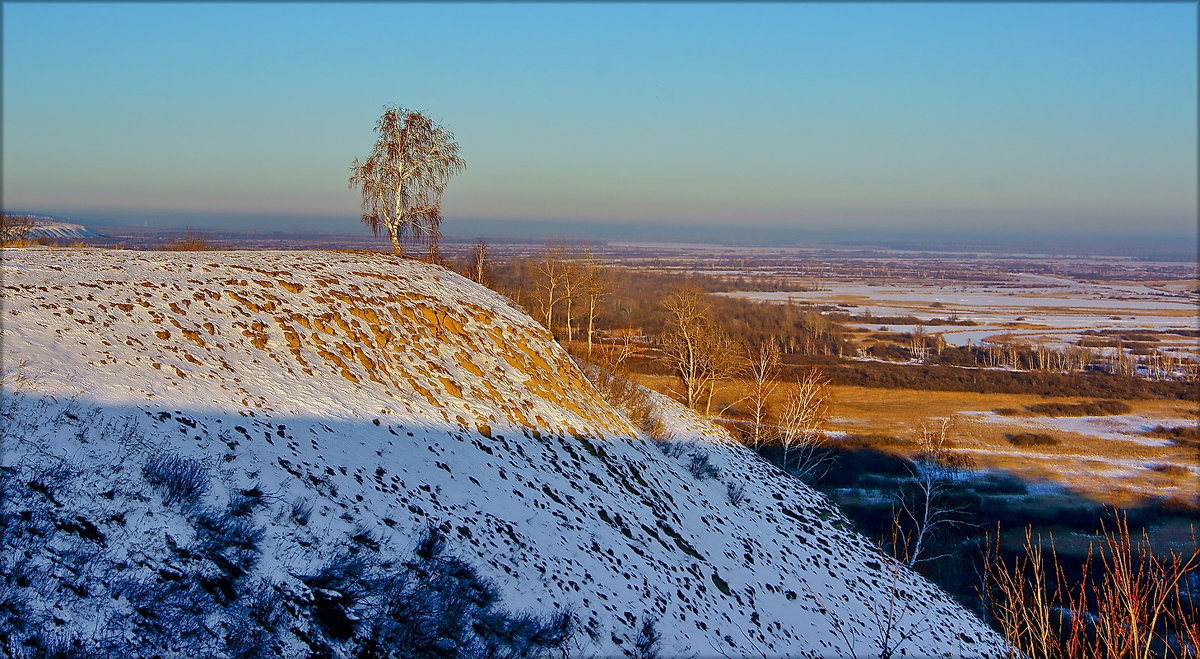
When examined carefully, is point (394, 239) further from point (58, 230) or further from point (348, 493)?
point (58, 230)

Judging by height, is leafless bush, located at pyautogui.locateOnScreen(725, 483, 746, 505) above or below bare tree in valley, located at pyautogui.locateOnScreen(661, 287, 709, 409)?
below

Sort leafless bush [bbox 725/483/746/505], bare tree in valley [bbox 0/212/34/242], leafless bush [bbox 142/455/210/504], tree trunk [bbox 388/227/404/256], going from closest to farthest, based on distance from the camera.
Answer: leafless bush [bbox 142/455/210/504] < leafless bush [bbox 725/483/746/505] < tree trunk [bbox 388/227/404/256] < bare tree in valley [bbox 0/212/34/242]

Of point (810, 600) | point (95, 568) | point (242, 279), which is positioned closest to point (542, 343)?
point (242, 279)

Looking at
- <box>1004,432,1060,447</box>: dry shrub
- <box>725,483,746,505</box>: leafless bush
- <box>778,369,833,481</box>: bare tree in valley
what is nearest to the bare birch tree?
<box>778,369,833,481</box>: bare tree in valley

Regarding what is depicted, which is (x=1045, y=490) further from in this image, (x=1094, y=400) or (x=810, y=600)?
(x=810, y=600)

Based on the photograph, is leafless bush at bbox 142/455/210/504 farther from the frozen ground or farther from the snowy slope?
the frozen ground

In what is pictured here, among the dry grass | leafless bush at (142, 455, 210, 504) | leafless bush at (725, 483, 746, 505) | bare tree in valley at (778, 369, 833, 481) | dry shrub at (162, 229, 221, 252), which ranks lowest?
the dry grass

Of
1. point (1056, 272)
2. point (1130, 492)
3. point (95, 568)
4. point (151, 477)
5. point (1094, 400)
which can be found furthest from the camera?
point (1056, 272)
